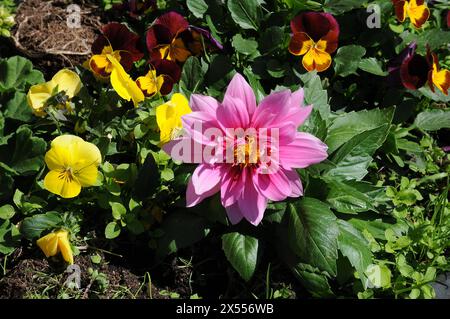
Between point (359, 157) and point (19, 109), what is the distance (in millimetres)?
1391

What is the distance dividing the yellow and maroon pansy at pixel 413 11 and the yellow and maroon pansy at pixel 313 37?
1.01 ft

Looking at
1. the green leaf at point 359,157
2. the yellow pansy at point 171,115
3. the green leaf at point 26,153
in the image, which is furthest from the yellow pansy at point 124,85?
the green leaf at point 359,157

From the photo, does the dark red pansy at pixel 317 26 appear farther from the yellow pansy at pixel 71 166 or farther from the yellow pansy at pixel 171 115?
the yellow pansy at pixel 71 166

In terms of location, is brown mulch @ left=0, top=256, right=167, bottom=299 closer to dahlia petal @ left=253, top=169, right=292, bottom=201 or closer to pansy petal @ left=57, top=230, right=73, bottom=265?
pansy petal @ left=57, top=230, right=73, bottom=265

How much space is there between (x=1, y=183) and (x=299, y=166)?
1.17 meters

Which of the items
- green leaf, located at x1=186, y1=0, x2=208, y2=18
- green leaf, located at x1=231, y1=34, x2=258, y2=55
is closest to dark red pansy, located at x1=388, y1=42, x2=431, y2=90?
green leaf, located at x1=231, y1=34, x2=258, y2=55

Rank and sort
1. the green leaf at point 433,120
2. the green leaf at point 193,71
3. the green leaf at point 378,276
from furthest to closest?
the green leaf at point 433,120 < the green leaf at point 193,71 < the green leaf at point 378,276

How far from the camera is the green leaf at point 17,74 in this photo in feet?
8.80

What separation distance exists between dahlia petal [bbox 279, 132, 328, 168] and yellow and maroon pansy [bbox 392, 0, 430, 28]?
1099mm

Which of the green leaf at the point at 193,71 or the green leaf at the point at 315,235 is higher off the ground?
the green leaf at the point at 193,71

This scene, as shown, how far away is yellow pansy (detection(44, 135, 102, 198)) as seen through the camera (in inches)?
87.7
